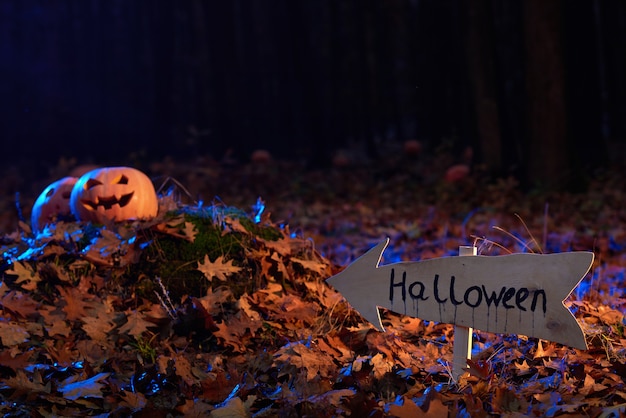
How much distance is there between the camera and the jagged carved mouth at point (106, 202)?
193 inches

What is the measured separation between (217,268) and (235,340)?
67 centimetres

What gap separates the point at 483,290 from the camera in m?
2.92

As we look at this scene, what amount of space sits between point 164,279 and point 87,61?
79.5 feet

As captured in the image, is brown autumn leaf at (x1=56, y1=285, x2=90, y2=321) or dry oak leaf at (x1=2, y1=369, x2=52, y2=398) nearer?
dry oak leaf at (x1=2, y1=369, x2=52, y2=398)

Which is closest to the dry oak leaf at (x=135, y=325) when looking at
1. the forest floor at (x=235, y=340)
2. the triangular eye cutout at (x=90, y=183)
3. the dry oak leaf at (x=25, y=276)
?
the forest floor at (x=235, y=340)

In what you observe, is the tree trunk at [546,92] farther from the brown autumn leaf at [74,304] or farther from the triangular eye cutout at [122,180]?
the brown autumn leaf at [74,304]

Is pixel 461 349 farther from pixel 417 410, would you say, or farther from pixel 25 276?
pixel 25 276

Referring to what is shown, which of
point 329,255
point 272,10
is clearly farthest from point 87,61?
point 329,255

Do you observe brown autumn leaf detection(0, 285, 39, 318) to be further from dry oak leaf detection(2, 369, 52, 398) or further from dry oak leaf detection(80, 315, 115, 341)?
dry oak leaf detection(2, 369, 52, 398)

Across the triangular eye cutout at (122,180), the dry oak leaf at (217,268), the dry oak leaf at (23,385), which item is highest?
the triangular eye cutout at (122,180)

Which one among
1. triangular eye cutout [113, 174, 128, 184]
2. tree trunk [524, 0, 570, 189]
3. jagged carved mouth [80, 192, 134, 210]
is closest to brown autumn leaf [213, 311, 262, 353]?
jagged carved mouth [80, 192, 134, 210]

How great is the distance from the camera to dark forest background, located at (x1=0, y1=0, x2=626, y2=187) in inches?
412

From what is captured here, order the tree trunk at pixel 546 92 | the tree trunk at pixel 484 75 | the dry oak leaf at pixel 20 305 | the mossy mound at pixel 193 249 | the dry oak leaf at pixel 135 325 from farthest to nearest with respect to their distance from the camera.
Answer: the tree trunk at pixel 484 75 < the tree trunk at pixel 546 92 < the mossy mound at pixel 193 249 < the dry oak leaf at pixel 20 305 < the dry oak leaf at pixel 135 325

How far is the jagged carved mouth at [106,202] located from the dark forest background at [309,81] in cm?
663
